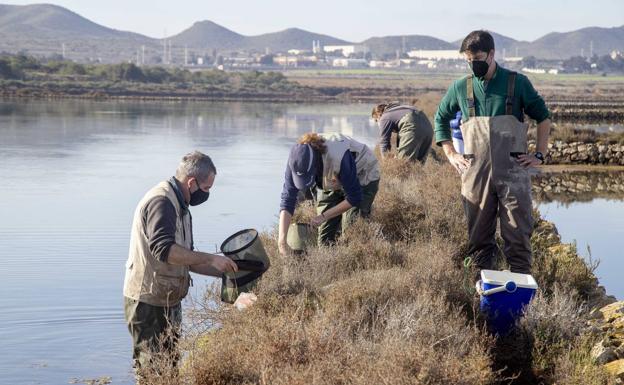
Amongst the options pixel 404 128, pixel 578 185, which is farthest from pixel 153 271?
pixel 578 185

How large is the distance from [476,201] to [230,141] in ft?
77.2

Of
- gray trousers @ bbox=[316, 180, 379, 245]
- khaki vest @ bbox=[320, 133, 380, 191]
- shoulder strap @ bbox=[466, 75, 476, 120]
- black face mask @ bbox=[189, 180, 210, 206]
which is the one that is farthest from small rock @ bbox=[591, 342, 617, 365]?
gray trousers @ bbox=[316, 180, 379, 245]

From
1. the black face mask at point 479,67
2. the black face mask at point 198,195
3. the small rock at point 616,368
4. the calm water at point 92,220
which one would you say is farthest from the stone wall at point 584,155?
the black face mask at point 198,195

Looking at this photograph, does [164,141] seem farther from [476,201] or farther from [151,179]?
[476,201]

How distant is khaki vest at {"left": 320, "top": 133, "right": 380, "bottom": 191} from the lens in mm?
8266

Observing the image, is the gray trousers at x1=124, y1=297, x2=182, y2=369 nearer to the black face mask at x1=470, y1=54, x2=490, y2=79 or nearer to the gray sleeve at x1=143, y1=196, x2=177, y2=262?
the gray sleeve at x1=143, y1=196, x2=177, y2=262

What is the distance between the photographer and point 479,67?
7.32m

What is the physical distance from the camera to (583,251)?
44.4 ft

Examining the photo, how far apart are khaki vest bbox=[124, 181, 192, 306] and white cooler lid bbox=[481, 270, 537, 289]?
6.11 feet

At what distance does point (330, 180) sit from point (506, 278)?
74.9 inches

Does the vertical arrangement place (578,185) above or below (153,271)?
below

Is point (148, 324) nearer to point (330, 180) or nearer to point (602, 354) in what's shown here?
point (330, 180)

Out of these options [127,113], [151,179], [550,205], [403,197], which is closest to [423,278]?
[403,197]

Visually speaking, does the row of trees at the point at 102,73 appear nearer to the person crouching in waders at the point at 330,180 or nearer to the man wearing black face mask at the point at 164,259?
the person crouching in waders at the point at 330,180
